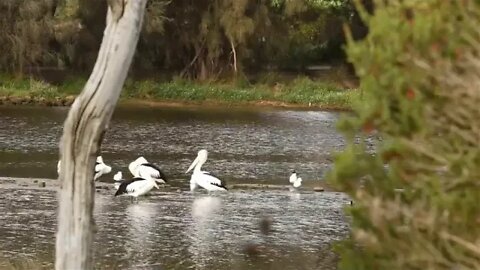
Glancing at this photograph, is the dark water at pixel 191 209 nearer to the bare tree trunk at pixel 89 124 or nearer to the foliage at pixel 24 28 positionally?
the bare tree trunk at pixel 89 124

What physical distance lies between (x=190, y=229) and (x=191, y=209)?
1415mm

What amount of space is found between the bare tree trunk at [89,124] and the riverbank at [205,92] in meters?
27.0

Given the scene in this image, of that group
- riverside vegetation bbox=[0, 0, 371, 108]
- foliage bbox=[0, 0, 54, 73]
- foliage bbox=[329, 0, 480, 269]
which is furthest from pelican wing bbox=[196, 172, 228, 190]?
foliage bbox=[0, 0, 54, 73]

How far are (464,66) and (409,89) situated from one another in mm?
245

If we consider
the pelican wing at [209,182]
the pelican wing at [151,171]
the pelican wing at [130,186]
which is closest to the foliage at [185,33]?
the pelican wing at [151,171]

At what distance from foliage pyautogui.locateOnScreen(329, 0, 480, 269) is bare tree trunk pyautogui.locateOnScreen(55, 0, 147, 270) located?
1511 mm

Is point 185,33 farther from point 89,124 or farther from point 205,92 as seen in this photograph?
point 89,124

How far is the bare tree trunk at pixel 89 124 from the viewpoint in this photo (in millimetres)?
4984

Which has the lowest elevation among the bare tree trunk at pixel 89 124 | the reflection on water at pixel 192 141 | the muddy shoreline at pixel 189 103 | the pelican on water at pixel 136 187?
the muddy shoreline at pixel 189 103

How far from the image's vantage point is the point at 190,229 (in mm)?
11852

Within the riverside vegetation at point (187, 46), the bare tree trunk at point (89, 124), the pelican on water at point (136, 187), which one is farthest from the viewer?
the riverside vegetation at point (187, 46)

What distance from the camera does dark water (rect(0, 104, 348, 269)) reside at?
10445 millimetres

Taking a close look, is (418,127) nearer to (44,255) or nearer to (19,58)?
(44,255)

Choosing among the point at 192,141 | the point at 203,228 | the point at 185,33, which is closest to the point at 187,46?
the point at 185,33
